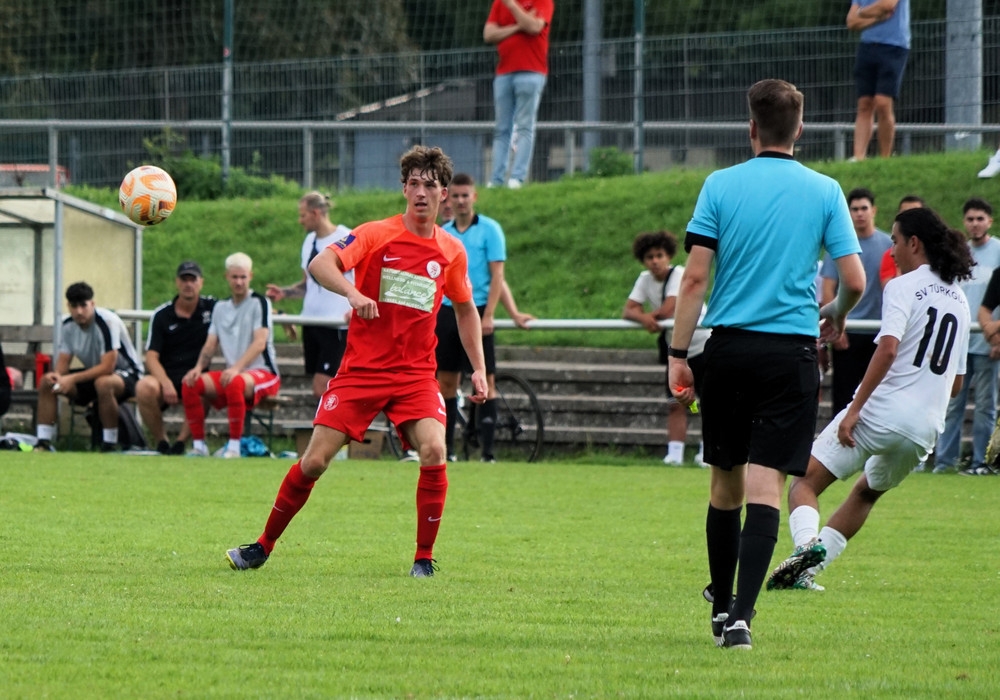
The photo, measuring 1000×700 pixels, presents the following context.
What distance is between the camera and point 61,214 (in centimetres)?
1706

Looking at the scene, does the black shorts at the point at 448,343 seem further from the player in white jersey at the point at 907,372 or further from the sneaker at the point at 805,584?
the sneaker at the point at 805,584

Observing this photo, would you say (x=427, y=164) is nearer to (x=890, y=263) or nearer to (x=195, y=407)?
(x=890, y=263)

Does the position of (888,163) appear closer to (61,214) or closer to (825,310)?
(61,214)

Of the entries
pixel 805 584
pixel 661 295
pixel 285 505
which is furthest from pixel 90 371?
pixel 805 584

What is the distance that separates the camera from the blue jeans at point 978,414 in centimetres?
1397

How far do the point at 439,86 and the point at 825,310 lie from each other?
52.2ft

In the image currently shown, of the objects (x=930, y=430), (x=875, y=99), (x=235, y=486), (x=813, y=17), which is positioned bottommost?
(x=235, y=486)

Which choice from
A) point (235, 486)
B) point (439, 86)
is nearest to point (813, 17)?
point (439, 86)

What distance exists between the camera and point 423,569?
783cm

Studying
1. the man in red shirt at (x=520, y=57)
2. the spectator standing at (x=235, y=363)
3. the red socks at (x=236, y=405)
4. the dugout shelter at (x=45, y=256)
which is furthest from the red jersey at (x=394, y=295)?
the man in red shirt at (x=520, y=57)

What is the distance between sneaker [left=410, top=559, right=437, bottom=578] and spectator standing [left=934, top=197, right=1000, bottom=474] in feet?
24.0

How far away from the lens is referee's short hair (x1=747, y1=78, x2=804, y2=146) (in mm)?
5938

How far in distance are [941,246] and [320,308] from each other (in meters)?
9.17

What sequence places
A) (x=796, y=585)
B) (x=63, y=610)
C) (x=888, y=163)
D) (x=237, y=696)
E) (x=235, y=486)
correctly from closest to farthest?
(x=237, y=696) → (x=63, y=610) → (x=796, y=585) → (x=235, y=486) → (x=888, y=163)
